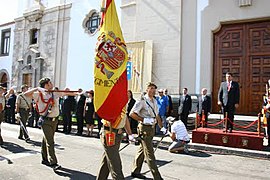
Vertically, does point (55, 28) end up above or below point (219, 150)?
above

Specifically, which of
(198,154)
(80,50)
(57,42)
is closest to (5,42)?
(57,42)

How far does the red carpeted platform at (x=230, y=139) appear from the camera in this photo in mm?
8172

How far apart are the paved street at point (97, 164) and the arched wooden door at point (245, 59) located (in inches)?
210

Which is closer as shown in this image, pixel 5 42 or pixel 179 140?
pixel 179 140

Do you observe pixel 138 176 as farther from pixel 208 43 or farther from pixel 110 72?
pixel 208 43

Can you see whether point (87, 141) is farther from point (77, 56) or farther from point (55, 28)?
point (55, 28)

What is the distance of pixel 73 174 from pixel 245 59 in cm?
993

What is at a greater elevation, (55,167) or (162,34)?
(162,34)

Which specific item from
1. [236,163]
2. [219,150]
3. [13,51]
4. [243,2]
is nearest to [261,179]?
[236,163]

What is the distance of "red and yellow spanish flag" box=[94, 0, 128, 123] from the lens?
387 centimetres

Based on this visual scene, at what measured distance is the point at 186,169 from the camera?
6262mm

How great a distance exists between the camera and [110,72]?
3.99 metres

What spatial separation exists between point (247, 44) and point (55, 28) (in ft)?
44.0

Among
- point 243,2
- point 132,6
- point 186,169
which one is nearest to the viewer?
point 186,169
